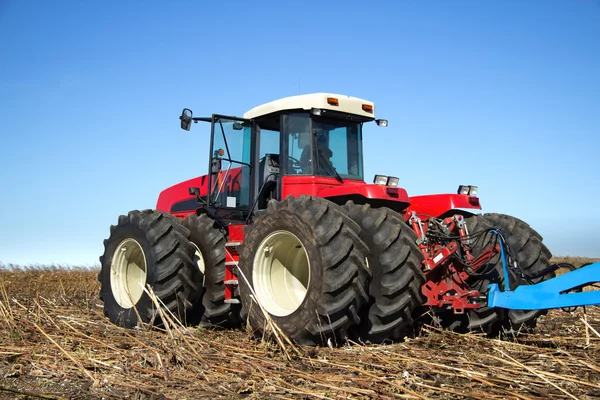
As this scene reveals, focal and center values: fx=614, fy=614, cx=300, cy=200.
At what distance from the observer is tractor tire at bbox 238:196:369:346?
5.57 metres

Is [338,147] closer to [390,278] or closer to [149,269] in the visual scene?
[390,278]

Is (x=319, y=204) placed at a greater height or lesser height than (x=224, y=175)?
lesser

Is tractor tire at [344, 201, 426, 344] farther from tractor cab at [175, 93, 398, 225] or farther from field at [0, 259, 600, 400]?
tractor cab at [175, 93, 398, 225]

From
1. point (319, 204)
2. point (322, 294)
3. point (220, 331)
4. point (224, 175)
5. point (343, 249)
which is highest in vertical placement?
point (224, 175)

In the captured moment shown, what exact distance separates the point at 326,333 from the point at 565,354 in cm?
210

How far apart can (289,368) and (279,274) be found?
1.99 meters

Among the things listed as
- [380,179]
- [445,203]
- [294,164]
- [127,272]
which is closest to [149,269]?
[127,272]

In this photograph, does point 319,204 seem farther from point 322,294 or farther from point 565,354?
point 565,354

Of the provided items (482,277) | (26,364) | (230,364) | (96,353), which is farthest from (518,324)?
(26,364)

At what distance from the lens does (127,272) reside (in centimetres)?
848

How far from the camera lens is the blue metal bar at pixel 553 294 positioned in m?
4.87

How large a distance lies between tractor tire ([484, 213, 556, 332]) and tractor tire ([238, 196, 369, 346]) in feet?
6.34

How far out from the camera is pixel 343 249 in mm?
5598

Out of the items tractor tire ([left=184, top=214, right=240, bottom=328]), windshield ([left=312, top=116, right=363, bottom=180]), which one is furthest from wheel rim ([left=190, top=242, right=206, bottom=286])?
windshield ([left=312, top=116, right=363, bottom=180])
